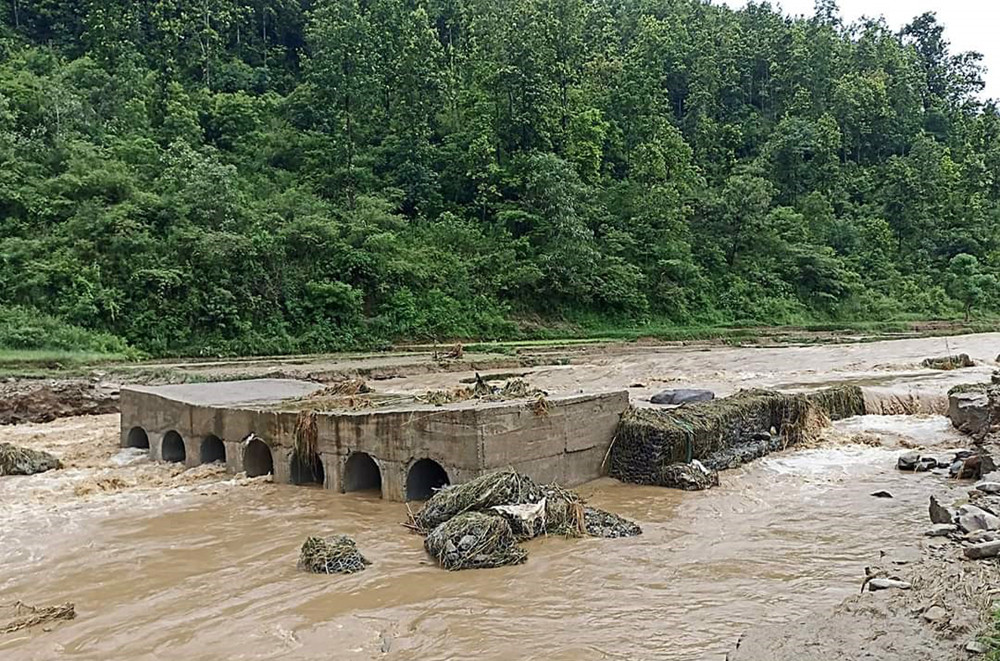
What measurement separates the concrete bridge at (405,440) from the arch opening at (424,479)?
0.05 ft

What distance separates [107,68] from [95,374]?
30.1 meters

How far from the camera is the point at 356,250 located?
38312mm

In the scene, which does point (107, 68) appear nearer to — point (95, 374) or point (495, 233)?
point (495, 233)

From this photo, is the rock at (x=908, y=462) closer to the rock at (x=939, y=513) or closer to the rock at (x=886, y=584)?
the rock at (x=939, y=513)

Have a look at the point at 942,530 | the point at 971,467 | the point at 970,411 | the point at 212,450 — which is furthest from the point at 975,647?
the point at 212,450

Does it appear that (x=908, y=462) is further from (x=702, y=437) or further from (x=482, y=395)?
(x=482, y=395)

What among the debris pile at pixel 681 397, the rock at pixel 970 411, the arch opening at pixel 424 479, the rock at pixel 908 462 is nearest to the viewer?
the arch opening at pixel 424 479

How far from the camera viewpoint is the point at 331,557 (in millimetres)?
9602

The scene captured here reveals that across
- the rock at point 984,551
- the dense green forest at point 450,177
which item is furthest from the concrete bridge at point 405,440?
the dense green forest at point 450,177

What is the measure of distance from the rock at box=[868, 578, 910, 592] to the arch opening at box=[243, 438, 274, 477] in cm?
988

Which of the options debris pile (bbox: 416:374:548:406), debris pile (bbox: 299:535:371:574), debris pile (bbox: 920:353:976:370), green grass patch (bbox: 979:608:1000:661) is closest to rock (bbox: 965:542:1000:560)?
green grass patch (bbox: 979:608:1000:661)

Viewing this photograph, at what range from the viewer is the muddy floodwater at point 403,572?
767 cm

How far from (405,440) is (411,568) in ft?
10.4

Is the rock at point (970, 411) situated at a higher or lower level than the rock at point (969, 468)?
higher
